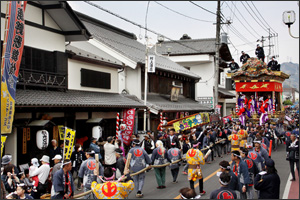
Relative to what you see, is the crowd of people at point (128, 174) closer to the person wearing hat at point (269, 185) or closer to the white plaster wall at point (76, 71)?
the person wearing hat at point (269, 185)

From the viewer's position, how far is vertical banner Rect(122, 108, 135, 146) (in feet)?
60.6

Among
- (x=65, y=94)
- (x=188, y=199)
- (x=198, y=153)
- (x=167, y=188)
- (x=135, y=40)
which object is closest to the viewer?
(x=188, y=199)

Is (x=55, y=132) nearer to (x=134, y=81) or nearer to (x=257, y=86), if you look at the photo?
(x=134, y=81)

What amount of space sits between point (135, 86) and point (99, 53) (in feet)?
11.3

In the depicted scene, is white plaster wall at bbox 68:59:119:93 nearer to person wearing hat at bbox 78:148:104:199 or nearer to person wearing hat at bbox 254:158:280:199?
person wearing hat at bbox 78:148:104:199

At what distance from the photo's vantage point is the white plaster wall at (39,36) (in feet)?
45.6

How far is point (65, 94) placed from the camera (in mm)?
15133

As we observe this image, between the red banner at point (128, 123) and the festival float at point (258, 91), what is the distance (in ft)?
28.3

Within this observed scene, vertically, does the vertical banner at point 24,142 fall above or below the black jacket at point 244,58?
below

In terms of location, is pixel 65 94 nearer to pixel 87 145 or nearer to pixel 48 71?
pixel 48 71

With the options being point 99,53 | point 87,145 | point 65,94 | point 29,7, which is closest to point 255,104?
point 99,53

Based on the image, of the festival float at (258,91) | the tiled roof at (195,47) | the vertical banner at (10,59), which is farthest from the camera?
the tiled roof at (195,47)

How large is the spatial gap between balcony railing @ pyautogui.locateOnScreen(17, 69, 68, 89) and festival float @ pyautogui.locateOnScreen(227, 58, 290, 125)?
13.2 m

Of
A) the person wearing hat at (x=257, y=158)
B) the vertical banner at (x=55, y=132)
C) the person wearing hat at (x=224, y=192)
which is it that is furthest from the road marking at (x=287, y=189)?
the vertical banner at (x=55, y=132)
